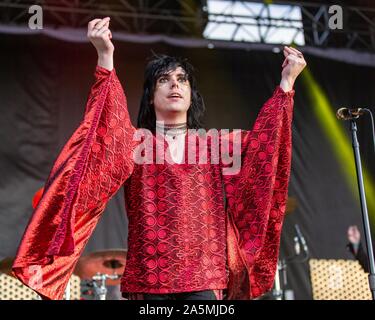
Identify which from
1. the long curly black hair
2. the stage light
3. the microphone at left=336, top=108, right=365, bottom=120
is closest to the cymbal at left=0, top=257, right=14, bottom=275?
the long curly black hair

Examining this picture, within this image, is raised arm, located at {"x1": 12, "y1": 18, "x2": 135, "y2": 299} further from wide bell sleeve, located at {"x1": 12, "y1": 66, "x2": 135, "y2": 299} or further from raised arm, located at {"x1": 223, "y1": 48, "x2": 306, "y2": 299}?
raised arm, located at {"x1": 223, "y1": 48, "x2": 306, "y2": 299}

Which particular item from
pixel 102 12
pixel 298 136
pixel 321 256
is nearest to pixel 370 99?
pixel 298 136

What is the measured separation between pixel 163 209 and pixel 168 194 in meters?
0.05

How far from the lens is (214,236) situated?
7.49 ft

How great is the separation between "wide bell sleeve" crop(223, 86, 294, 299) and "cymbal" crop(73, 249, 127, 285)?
2.45 meters

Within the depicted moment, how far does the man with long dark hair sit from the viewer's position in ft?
7.12

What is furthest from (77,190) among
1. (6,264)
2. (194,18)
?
(194,18)

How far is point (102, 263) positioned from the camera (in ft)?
16.1

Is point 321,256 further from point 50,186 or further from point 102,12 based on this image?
point 50,186

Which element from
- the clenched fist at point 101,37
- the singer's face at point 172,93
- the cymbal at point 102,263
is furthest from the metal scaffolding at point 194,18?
the clenched fist at point 101,37

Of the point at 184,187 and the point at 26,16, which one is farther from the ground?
the point at 26,16

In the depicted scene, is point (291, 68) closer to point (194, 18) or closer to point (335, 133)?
point (194, 18)

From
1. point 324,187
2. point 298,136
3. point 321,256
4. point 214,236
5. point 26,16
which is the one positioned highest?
point 26,16

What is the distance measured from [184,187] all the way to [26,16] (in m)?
4.26
